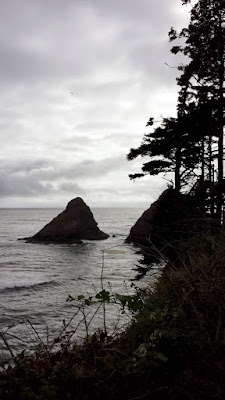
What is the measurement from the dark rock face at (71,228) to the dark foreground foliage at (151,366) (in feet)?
112

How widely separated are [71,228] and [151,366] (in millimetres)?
36919

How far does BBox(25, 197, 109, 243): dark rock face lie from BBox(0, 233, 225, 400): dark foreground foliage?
34.1 meters

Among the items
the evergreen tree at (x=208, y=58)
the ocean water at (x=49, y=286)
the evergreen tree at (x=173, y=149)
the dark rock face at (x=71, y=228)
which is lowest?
the ocean water at (x=49, y=286)

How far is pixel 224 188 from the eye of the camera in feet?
54.8

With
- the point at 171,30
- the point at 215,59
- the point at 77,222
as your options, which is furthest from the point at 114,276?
the point at 77,222

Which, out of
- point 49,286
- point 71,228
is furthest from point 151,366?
point 71,228

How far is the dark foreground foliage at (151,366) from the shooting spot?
3.04 m

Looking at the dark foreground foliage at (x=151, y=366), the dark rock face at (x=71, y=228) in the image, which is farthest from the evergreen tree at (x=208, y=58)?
the dark rock face at (x=71, y=228)

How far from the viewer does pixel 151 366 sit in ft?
11.1

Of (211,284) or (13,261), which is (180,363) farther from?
(13,261)

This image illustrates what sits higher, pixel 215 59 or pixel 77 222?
pixel 215 59

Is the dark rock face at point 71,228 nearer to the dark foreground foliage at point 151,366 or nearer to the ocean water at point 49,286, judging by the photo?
the ocean water at point 49,286

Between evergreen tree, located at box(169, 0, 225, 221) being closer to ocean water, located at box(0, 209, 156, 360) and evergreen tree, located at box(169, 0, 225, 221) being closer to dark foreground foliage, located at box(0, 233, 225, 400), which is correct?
ocean water, located at box(0, 209, 156, 360)

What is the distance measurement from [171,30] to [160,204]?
9.47 meters
